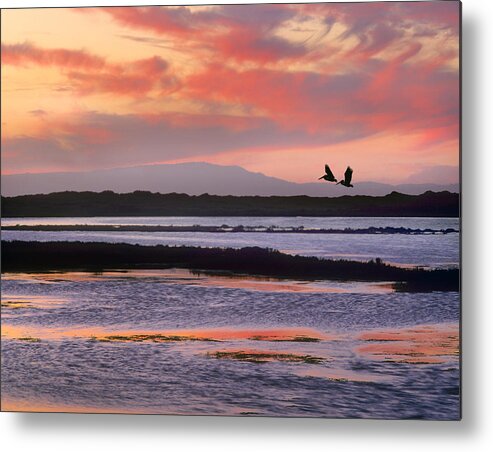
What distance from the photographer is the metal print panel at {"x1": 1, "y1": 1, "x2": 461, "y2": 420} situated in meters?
3.59

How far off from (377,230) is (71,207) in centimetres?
138

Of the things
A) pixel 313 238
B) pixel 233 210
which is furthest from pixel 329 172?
pixel 233 210

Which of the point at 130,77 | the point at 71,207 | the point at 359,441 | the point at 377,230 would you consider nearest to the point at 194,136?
the point at 130,77

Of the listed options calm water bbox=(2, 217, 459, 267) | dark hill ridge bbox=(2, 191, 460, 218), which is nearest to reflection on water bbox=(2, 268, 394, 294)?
calm water bbox=(2, 217, 459, 267)

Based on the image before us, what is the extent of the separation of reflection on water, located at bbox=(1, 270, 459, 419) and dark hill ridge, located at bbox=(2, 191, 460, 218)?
29cm

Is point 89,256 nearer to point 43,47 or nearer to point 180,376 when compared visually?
point 180,376

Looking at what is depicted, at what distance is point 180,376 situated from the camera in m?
3.65

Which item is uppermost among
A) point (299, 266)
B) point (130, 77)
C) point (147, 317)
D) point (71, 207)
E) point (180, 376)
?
point (130, 77)

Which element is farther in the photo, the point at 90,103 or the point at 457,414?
the point at 90,103

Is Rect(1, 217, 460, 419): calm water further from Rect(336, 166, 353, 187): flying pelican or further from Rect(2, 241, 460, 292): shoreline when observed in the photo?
Rect(336, 166, 353, 187): flying pelican

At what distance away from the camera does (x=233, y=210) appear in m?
3.70

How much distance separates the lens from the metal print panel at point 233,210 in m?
3.59

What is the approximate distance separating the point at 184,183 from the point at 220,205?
0.19 metres

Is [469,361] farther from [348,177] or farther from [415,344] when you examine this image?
[348,177]
